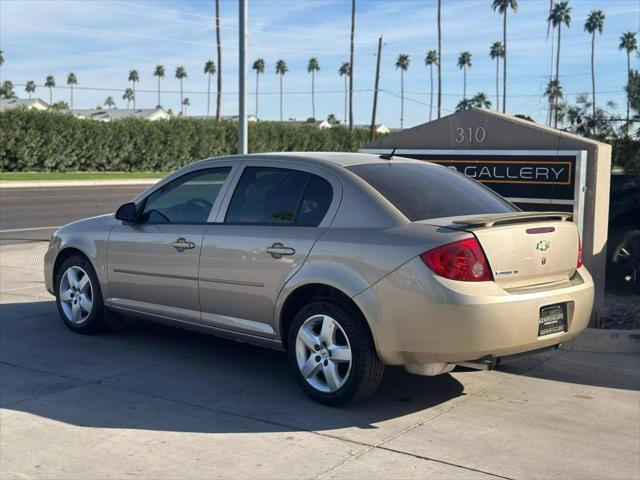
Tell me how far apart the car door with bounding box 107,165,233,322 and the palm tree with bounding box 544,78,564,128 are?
4598mm

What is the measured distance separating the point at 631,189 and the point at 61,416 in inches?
276

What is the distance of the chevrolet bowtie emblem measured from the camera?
5.07m

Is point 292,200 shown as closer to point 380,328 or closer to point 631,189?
point 380,328

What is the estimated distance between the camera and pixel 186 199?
20.9 ft

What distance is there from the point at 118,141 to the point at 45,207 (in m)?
22.0

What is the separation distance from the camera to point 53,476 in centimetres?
405

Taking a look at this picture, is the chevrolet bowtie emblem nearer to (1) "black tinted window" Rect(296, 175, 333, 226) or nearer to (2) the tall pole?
(1) "black tinted window" Rect(296, 175, 333, 226)

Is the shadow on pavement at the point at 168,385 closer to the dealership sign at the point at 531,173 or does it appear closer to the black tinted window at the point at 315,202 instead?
the black tinted window at the point at 315,202

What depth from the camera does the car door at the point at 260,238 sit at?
537 centimetres

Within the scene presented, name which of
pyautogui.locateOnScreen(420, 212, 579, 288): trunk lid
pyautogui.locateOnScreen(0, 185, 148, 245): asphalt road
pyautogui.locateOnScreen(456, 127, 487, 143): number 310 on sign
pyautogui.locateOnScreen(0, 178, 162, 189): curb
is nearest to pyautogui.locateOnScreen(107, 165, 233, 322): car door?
pyautogui.locateOnScreen(420, 212, 579, 288): trunk lid

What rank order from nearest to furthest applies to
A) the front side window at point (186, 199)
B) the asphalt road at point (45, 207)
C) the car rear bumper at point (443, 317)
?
the car rear bumper at point (443, 317)
the front side window at point (186, 199)
the asphalt road at point (45, 207)

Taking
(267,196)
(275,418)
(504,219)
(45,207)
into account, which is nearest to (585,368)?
(504,219)

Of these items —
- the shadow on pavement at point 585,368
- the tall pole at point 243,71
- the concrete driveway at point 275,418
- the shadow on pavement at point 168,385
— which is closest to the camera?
the concrete driveway at point 275,418

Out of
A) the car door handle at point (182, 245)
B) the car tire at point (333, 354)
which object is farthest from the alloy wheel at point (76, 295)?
the car tire at point (333, 354)
